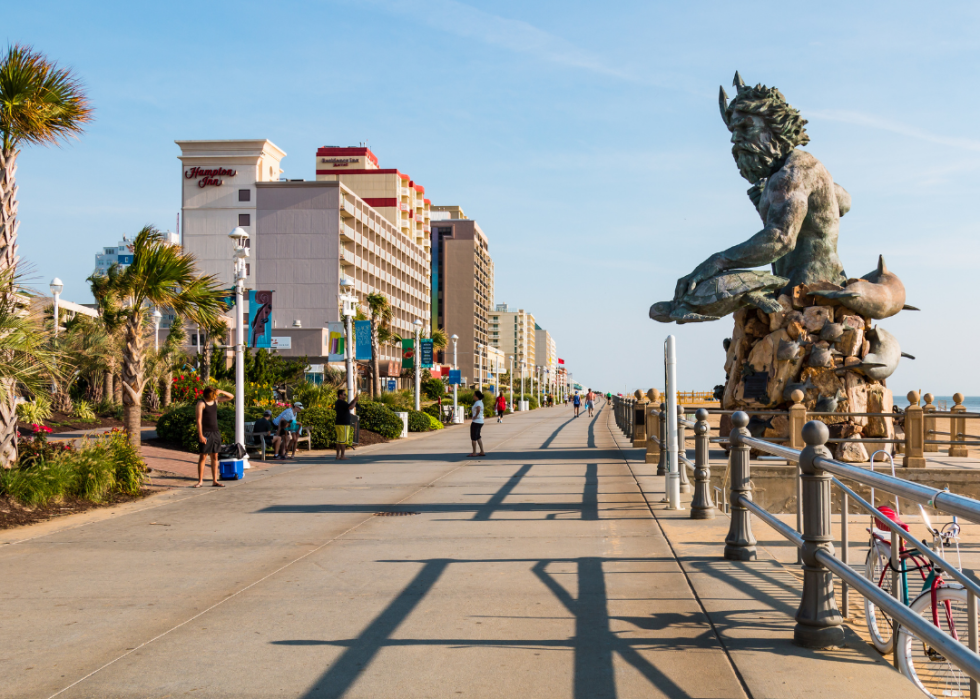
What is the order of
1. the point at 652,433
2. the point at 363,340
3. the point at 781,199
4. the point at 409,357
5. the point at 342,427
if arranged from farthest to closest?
the point at 409,357
the point at 363,340
the point at 342,427
the point at 652,433
the point at 781,199

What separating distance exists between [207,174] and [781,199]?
79.6 meters

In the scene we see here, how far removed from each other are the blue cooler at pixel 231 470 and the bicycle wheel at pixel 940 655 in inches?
519

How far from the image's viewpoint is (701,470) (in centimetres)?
962

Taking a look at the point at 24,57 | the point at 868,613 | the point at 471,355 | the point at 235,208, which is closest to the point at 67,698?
the point at 868,613

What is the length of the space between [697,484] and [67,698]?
718 cm

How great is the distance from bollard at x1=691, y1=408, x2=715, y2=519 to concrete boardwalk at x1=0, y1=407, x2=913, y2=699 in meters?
0.56

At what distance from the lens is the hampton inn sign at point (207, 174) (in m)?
87.4

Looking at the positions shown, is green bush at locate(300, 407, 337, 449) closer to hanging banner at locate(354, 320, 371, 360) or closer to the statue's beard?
hanging banner at locate(354, 320, 371, 360)

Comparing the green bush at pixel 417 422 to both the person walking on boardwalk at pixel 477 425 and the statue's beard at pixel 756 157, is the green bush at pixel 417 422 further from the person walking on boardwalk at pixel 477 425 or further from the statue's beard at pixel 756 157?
the statue's beard at pixel 756 157

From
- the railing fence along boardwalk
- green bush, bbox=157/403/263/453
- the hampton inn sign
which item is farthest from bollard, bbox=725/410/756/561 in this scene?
the hampton inn sign

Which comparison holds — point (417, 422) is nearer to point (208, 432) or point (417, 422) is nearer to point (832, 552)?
point (208, 432)

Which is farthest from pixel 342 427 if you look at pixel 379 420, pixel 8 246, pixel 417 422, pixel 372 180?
pixel 372 180

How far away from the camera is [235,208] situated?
87.8 meters

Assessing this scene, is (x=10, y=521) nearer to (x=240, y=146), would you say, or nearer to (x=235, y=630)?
(x=235, y=630)
